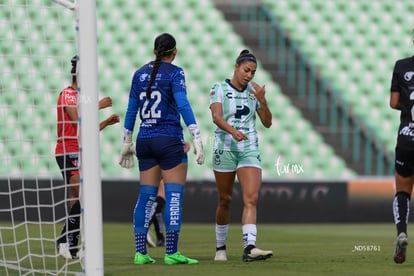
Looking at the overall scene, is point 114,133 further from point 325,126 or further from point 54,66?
point 325,126

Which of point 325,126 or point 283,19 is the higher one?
point 283,19

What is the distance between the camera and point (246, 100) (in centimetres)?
835

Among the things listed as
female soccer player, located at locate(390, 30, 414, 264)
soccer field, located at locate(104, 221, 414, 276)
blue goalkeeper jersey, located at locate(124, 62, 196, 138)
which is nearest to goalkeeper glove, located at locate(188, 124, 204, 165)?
blue goalkeeper jersey, located at locate(124, 62, 196, 138)

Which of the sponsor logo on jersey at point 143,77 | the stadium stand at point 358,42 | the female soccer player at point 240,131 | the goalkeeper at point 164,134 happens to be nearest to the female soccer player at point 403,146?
the female soccer player at point 240,131

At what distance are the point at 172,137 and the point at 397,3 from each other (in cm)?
1304

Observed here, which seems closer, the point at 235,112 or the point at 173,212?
the point at 173,212

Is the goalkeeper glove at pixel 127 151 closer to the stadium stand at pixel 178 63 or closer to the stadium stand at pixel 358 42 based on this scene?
the stadium stand at pixel 178 63

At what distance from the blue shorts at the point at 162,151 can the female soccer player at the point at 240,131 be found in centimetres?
54

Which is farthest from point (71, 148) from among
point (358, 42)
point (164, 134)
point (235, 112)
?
point (358, 42)

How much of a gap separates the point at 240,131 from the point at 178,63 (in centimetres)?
1026

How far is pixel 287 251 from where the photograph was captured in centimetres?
980

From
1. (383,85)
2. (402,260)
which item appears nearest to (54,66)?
(383,85)

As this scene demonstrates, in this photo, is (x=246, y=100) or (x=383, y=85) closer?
(x=246, y=100)

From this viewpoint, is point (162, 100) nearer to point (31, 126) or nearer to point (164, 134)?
point (164, 134)
